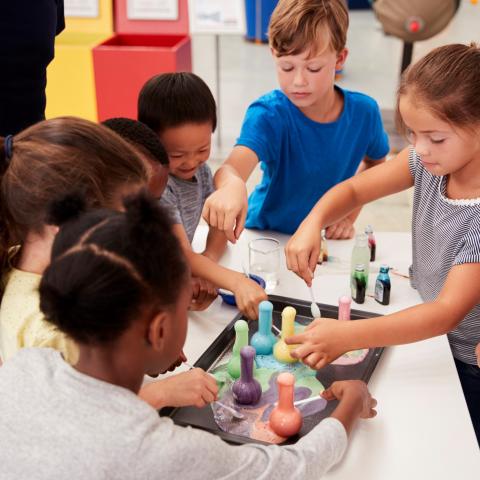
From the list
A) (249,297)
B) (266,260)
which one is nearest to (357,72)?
(266,260)

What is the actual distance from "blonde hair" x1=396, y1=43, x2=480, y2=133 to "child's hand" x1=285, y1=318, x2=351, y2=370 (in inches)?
16.5

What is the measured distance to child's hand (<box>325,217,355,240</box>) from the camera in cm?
159

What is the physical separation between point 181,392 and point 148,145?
0.50m

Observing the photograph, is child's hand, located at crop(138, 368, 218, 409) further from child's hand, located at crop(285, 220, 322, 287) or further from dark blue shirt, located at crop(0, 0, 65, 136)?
dark blue shirt, located at crop(0, 0, 65, 136)

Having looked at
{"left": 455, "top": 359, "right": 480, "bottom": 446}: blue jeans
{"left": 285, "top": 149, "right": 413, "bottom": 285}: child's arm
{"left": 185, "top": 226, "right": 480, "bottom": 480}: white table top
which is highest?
{"left": 285, "top": 149, "right": 413, "bottom": 285}: child's arm

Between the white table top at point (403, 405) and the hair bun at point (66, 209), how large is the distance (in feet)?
1.43

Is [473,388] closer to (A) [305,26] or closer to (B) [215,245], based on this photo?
(B) [215,245]

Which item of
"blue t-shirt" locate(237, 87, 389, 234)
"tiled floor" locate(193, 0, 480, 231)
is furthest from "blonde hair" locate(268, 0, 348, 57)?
"tiled floor" locate(193, 0, 480, 231)

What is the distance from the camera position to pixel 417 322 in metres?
1.10

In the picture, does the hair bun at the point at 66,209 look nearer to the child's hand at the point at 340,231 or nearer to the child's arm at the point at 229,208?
the child's arm at the point at 229,208

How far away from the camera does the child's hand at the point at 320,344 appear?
1.05 metres

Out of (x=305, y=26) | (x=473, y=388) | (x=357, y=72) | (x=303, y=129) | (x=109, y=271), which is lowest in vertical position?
(x=357, y=72)

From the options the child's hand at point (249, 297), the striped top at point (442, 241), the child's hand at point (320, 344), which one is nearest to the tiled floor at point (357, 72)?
the striped top at point (442, 241)

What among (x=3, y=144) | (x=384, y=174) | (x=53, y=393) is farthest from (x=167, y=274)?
(x=384, y=174)
